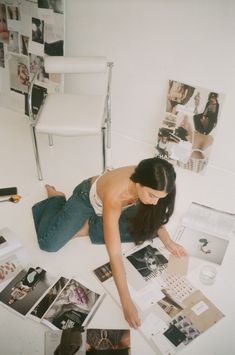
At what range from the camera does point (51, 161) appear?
2650mm

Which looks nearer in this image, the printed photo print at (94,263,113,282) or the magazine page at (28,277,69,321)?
the magazine page at (28,277,69,321)

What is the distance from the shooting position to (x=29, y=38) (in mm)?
2652

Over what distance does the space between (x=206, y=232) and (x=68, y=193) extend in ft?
3.10

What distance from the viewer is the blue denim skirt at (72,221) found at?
6.38 ft

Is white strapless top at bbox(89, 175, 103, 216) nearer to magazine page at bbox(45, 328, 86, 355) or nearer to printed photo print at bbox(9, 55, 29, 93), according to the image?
magazine page at bbox(45, 328, 86, 355)

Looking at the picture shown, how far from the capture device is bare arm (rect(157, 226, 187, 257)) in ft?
6.49

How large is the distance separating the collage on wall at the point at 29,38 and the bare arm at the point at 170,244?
142 centimetres

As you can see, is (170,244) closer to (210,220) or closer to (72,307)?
(210,220)

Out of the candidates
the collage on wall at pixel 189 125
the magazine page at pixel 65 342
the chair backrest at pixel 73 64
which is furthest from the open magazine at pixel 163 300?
the chair backrest at pixel 73 64

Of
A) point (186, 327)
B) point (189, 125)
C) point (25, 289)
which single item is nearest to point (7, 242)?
point (25, 289)

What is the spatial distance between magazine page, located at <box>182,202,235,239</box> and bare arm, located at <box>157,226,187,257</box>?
0.23 meters

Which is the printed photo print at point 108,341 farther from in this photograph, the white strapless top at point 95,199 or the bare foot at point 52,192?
the bare foot at point 52,192

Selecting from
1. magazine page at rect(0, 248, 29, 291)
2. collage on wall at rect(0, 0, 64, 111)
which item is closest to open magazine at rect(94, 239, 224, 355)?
magazine page at rect(0, 248, 29, 291)

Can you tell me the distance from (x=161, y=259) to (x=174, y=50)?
4.38 ft
